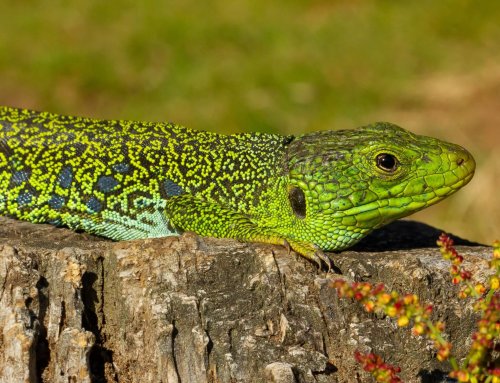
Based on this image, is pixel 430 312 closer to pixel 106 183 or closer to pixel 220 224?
pixel 220 224

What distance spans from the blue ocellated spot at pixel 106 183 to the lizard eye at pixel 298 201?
1.20 m

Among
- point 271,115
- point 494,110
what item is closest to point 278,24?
point 271,115

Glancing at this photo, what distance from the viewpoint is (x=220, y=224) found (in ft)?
18.7

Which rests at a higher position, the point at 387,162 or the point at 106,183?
the point at 106,183

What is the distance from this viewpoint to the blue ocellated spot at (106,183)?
6242mm

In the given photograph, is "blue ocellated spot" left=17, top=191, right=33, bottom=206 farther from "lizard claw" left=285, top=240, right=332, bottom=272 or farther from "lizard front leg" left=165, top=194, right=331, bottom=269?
"lizard claw" left=285, top=240, right=332, bottom=272

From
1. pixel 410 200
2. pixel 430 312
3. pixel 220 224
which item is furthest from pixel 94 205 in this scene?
pixel 430 312

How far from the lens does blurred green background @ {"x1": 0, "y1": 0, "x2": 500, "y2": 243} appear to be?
12578 millimetres

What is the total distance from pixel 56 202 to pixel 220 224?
126 centimetres

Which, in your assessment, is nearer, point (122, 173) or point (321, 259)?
point (321, 259)

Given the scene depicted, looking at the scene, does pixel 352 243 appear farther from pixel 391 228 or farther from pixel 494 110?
pixel 494 110

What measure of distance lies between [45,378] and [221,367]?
0.86 metres

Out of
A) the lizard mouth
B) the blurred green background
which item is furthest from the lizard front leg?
the blurred green background

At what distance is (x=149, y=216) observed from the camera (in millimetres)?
6172
